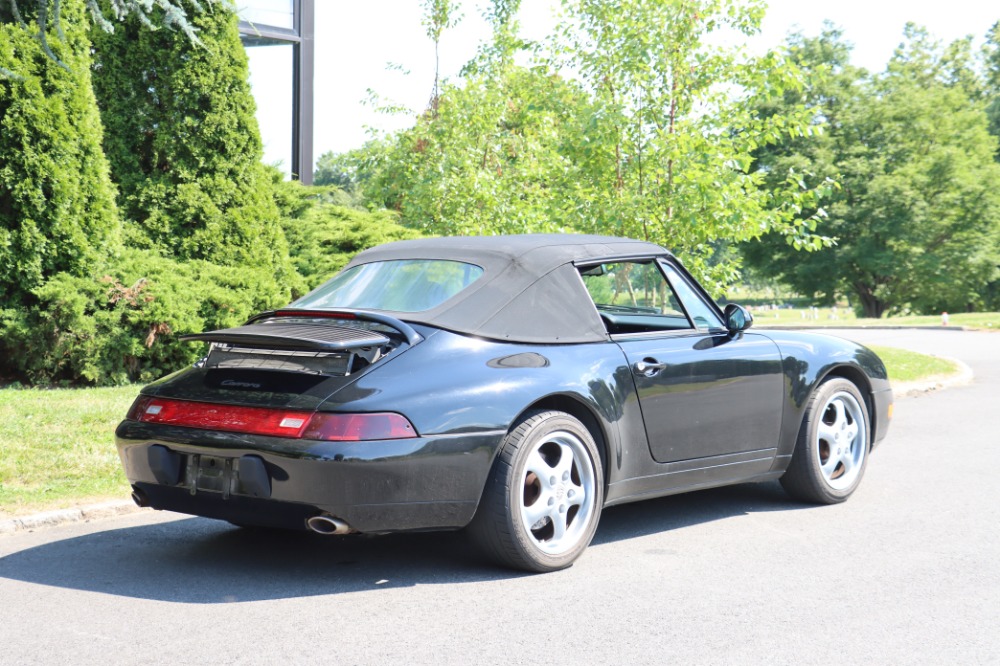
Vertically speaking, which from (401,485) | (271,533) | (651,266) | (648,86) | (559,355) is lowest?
(271,533)

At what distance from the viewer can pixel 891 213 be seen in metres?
46.6

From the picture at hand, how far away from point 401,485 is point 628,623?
3.48ft

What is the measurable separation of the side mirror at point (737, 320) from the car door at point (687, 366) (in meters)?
0.05

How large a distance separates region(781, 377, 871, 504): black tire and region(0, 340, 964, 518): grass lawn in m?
4.04

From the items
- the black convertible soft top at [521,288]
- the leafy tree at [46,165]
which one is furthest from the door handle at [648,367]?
the leafy tree at [46,165]

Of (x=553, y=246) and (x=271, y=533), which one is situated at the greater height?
(x=553, y=246)

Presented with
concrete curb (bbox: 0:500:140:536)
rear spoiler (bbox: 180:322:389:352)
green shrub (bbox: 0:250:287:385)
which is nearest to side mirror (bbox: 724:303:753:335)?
rear spoiler (bbox: 180:322:389:352)

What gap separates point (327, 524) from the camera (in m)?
4.52

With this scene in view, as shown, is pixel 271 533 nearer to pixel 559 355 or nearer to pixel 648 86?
pixel 559 355

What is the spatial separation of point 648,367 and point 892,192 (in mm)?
44078

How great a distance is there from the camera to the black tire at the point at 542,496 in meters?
4.77

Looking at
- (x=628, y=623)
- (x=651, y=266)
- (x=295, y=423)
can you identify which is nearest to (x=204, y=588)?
(x=295, y=423)

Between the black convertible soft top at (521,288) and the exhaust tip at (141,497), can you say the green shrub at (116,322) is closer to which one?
Result: the black convertible soft top at (521,288)

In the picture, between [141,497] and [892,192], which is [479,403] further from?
[892,192]
